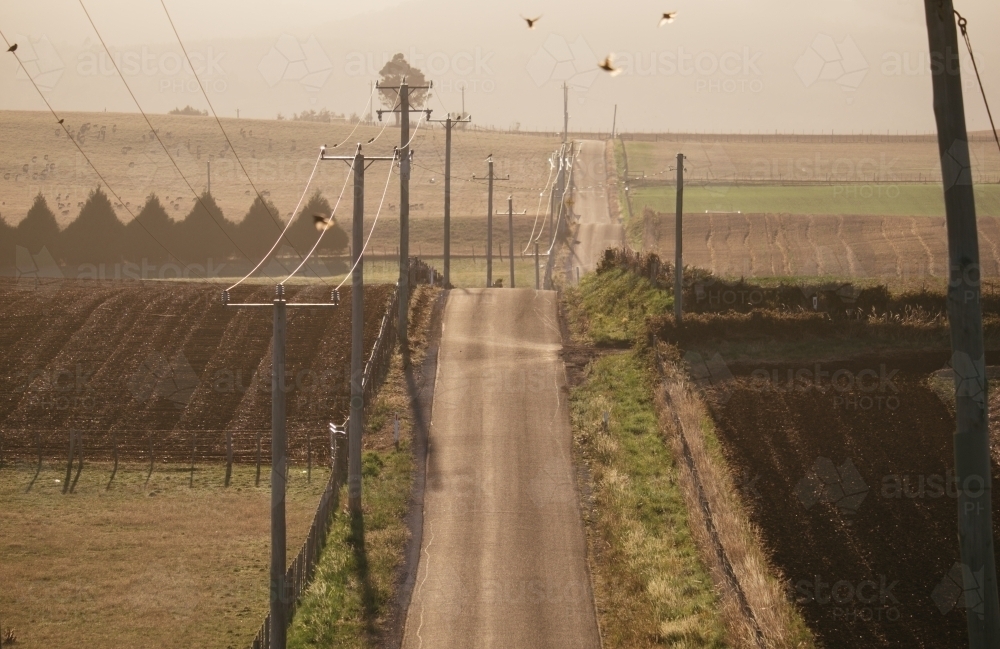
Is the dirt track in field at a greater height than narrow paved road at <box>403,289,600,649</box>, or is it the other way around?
the dirt track in field

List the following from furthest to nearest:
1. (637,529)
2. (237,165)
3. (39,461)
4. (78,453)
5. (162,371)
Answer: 1. (237,165)
2. (162,371)
3. (78,453)
4. (39,461)
5. (637,529)

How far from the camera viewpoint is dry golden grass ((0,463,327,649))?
17.8 metres

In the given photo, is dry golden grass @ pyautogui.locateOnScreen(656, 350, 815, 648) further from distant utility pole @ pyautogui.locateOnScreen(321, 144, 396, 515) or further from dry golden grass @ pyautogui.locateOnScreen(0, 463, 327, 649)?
dry golden grass @ pyautogui.locateOnScreen(0, 463, 327, 649)

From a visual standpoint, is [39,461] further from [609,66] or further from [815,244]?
[815,244]

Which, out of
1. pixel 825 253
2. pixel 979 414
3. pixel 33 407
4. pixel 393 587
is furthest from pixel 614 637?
pixel 825 253

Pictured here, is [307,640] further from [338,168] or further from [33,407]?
[338,168]

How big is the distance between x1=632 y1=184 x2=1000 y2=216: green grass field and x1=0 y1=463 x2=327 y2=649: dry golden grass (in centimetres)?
6100

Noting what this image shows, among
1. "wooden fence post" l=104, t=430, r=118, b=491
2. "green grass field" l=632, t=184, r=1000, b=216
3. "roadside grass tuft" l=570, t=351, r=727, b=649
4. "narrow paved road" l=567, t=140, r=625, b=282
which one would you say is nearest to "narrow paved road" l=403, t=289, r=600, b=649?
"roadside grass tuft" l=570, t=351, r=727, b=649

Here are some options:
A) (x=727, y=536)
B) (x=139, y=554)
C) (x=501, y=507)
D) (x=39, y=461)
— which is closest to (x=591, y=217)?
(x=39, y=461)

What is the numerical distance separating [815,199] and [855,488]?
68.4 meters

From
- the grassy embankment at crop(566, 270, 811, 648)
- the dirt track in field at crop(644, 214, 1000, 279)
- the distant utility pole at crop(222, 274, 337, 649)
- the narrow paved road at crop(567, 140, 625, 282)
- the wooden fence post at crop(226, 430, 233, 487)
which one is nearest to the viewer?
the distant utility pole at crop(222, 274, 337, 649)

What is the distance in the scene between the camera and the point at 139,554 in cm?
2120

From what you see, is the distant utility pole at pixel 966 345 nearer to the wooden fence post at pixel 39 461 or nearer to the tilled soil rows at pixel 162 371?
the tilled soil rows at pixel 162 371

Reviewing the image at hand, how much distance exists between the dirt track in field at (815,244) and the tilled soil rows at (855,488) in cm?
2489
